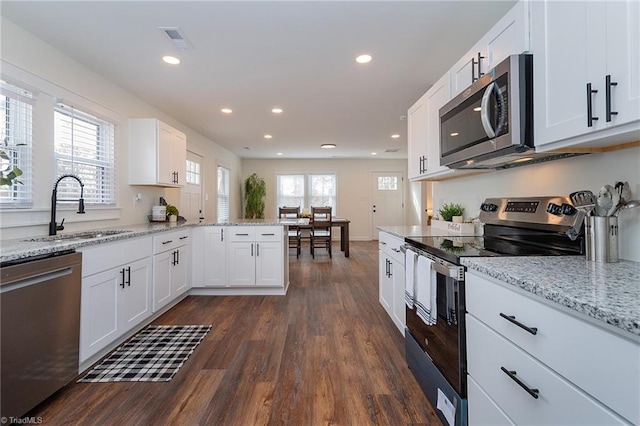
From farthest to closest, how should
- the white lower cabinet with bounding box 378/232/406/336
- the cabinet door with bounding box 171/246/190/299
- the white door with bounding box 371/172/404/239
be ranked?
the white door with bounding box 371/172/404/239
the cabinet door with bounding box 171/246/190/299
the white lower cabinet with bounding box 378/232/406/336

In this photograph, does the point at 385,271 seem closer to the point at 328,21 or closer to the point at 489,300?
the point at 489,300

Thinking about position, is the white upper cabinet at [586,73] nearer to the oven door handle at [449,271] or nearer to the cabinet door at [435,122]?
the oven door handle at [449,271]

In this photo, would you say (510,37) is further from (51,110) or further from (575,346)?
(51,110)

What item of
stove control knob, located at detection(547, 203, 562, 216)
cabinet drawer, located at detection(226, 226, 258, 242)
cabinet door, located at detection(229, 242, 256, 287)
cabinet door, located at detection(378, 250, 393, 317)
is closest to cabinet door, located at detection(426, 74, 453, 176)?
stove control knob, located at detection(547, 203, 562, 216)

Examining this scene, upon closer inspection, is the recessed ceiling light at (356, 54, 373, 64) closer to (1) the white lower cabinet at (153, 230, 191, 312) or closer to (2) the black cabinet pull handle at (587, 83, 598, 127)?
(2) the black cabinet pull handle at (587, 83, 598, 127)

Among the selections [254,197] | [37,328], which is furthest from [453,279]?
[254,197]

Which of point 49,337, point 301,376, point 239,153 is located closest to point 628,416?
point 301,376

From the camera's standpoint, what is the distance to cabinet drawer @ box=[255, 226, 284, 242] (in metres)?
3.61

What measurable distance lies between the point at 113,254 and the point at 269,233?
5.47 ft

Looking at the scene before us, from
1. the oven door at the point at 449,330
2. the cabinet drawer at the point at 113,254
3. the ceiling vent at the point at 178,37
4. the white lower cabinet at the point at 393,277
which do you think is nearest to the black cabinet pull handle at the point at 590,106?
the oven door at the point at 449,330

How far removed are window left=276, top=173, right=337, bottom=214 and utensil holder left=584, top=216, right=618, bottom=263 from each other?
762 cm

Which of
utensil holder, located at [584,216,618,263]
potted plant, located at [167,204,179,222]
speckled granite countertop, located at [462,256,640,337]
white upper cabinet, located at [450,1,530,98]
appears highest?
white upper cabinet, located at [450,1,530,98]

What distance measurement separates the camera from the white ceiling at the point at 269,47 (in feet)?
6.61

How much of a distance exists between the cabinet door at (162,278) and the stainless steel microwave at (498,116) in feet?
8.98
